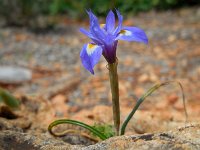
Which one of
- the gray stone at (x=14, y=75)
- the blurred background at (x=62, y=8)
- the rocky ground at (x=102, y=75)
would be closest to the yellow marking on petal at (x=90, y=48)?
the rocky ground at (x=102, y=75)

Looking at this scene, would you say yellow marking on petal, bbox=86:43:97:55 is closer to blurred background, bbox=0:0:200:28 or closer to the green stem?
the green stem

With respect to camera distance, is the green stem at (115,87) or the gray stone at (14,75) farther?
the gray stone at (14,75)

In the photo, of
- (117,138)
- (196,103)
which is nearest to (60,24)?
(196,103)

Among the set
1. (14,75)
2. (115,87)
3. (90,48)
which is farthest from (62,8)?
(90,48)

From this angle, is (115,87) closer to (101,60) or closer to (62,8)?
(101,60)

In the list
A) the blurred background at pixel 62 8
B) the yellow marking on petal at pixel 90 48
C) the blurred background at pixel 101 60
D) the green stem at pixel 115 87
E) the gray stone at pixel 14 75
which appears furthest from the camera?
the blurred background at pixel 62 8

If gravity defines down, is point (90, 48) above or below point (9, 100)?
below

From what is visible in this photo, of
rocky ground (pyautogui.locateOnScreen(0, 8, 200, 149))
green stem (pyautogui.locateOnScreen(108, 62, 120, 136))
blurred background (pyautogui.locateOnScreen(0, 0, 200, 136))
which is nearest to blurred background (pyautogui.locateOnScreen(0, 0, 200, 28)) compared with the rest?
blurred background (pyautogui.locateOnScreen(0, 0, 200, 136))

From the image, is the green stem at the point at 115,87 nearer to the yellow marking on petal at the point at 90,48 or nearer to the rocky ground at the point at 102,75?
the yellow marking on petal at the point at 90,48
